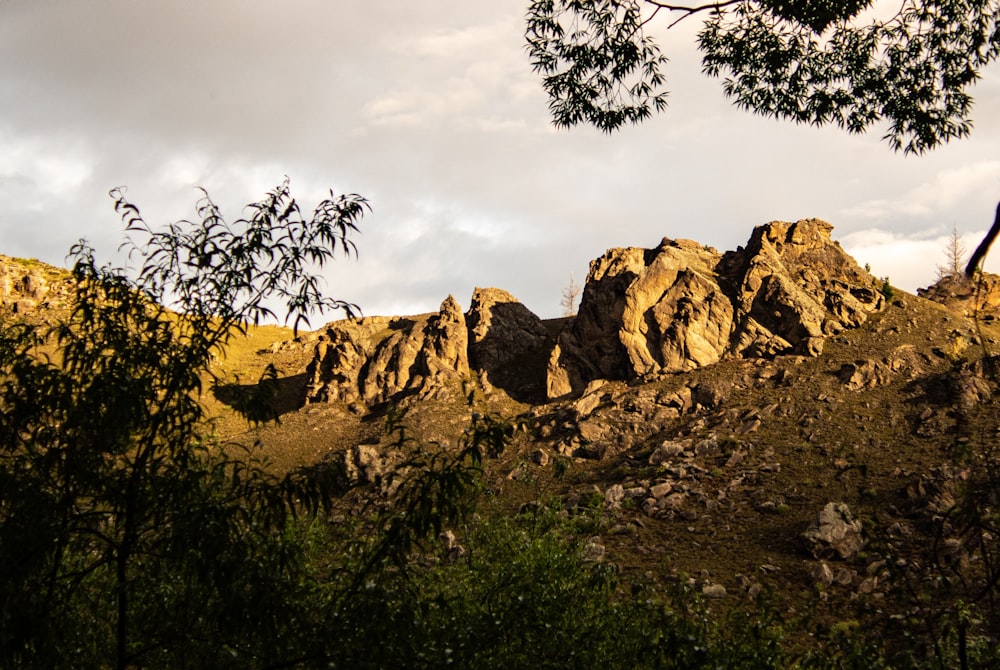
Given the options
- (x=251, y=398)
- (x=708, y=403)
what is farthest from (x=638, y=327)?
(x=251, y=398)

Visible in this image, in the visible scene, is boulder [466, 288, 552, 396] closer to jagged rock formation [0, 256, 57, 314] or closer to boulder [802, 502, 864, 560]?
boulder [802, 502, 864, 560]

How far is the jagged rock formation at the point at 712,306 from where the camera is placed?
70312 mm

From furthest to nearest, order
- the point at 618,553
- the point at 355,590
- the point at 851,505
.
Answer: the point at 851,505 < the point at 618,553 < the point at 355,590

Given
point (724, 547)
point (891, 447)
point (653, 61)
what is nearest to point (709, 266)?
point (891, 447)

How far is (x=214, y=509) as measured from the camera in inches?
→ 332

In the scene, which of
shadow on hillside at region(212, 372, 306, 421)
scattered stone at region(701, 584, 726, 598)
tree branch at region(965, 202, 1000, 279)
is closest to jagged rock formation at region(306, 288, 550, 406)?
scattered stone at region(701, 584, 726, 598)

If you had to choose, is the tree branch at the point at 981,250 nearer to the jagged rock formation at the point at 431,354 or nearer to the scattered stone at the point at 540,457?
the scattered stone at the point at 540,457

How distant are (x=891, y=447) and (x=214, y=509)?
5712 cm

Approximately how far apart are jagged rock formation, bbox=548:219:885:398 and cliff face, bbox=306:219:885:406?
0.09m

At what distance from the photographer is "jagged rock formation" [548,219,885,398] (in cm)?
7031

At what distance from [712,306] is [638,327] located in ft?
22.0

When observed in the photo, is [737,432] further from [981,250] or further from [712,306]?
[981,250]

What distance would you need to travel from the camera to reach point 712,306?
70.8m

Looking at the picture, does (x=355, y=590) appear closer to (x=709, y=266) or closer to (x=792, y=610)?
(x=792, y=610)
